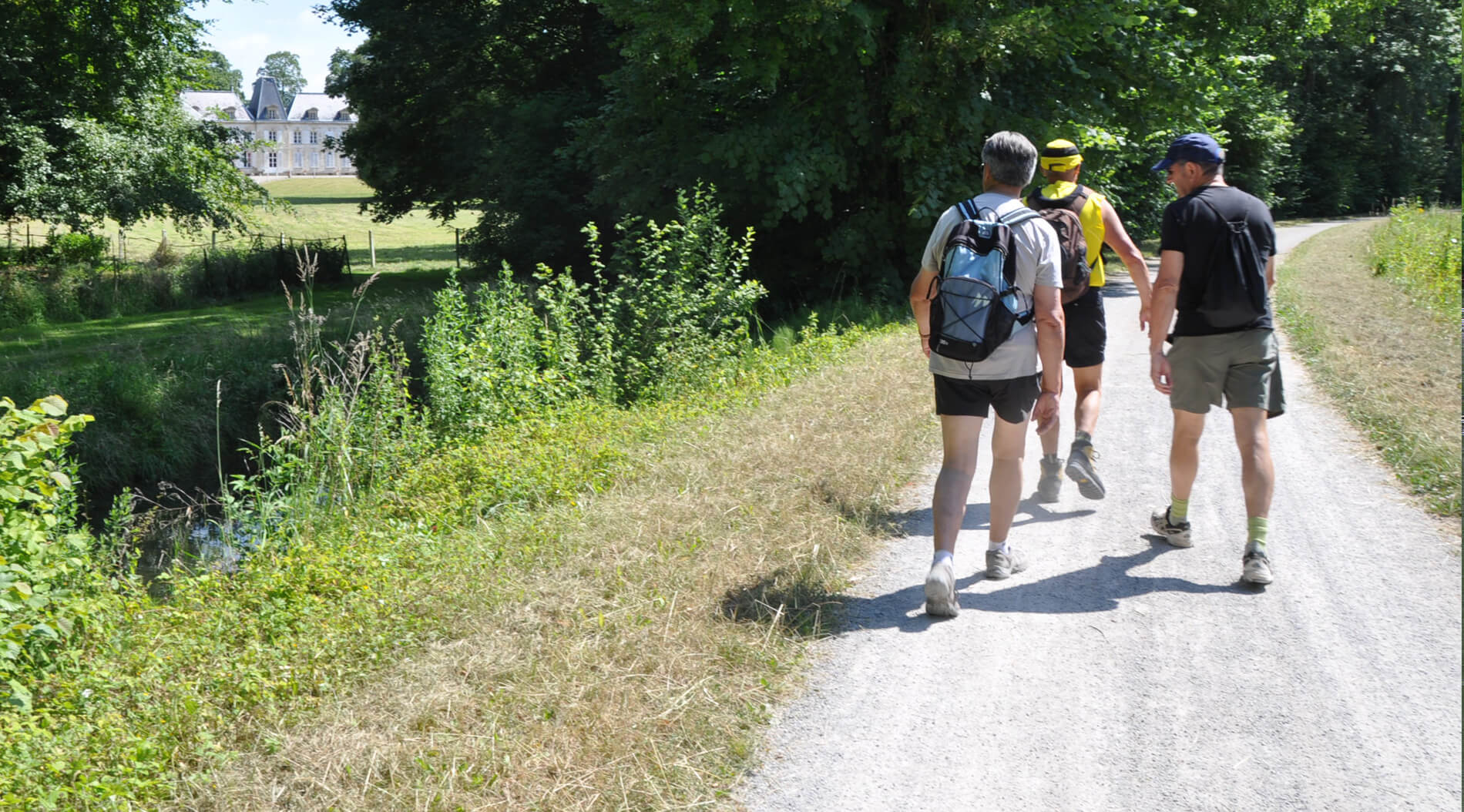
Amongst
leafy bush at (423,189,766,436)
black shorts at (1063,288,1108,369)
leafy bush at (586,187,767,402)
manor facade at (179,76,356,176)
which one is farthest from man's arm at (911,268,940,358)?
manor facade at (179,76,356,176)

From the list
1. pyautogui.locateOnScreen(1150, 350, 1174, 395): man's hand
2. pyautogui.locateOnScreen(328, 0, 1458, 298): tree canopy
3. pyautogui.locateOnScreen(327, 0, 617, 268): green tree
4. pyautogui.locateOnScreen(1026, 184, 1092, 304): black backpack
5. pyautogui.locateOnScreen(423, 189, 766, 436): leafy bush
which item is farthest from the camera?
pyautogui.locateOnScreen(327, 0, 617, 268): green tree

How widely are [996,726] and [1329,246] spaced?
26.0 meters

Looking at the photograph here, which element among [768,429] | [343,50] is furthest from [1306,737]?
[343,50]

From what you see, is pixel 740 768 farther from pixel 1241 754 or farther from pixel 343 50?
pixel 343 50

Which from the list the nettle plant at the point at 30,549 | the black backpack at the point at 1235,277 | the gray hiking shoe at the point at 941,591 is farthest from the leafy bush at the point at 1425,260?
the nettle plant at the point at 30,549

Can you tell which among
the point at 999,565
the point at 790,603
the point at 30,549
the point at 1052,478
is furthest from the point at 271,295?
the point at 999,565

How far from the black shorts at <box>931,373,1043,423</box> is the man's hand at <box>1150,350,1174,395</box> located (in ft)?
2.92

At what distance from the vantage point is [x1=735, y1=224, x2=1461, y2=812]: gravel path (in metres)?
3.43

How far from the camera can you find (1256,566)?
4.92 m

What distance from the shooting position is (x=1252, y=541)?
5.00 m

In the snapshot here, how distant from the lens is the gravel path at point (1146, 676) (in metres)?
3.43

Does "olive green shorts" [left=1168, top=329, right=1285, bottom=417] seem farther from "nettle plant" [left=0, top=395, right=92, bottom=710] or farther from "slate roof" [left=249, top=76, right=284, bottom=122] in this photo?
"slate roof" [left=249, top=76, right=284, bottom=122]

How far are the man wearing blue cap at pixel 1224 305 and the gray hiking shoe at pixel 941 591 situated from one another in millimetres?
1333

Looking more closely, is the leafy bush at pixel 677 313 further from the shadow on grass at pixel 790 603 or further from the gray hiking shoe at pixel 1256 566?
the gray hiking shoe at pixel 1256 566
